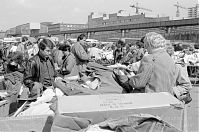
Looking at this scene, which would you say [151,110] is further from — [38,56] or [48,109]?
[38,56]

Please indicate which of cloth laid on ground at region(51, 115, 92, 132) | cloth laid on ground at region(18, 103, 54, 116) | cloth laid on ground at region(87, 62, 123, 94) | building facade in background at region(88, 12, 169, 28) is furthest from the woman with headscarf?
building facade in background at region(88, 12, 169, 28)

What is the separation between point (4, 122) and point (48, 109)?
514 mm

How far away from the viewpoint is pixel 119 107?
9.40 feet

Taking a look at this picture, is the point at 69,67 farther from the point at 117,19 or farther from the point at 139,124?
the point at 117,19

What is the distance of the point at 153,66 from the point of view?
3.84m

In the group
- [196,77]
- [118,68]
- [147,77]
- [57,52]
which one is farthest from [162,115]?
[196,77]

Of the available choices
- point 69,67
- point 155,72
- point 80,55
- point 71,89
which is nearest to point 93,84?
point 71,89

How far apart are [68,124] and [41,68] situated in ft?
10.4

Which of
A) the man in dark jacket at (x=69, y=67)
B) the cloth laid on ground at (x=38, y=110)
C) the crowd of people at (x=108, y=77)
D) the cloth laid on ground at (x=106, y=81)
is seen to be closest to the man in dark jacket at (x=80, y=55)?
the man in dark jacket at (x=69, y=67)

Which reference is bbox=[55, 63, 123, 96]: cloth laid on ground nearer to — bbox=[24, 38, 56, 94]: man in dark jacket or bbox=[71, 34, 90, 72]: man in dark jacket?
bbox=[24, 38, 56, 94]: man in dark jacket

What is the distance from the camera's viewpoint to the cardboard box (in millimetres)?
2754

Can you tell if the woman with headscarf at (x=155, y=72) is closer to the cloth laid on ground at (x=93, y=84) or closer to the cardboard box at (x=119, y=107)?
the cloth laid on ground at (x=93, y=84)

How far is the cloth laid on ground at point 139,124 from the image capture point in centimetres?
251

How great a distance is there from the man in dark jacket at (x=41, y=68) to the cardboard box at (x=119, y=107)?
2758 millimetres
